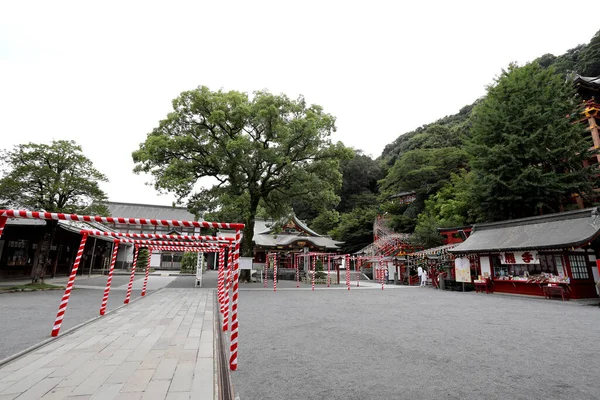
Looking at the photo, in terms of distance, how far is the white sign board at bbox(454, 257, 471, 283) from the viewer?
16.3m

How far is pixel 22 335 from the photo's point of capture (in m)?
5.55

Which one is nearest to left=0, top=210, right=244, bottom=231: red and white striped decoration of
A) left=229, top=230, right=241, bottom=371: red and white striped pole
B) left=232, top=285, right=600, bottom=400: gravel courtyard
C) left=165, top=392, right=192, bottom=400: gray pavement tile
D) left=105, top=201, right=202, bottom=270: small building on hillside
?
left=229, top=230, right=241, bottom=371: red and white striped pole

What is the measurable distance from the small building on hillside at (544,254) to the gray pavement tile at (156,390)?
1492 cm

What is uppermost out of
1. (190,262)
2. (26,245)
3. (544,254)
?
(26,245)

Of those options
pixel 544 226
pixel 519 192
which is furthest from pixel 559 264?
pixel 519 192

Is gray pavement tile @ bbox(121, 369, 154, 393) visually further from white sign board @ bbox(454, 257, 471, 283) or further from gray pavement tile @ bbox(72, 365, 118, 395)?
white sign board @ bbox(454, 257, 471, 283)

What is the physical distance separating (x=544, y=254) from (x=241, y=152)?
51.9ft

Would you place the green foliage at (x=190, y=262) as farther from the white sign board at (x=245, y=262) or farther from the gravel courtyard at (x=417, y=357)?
the gravel courtyard at (x=417, y=357)

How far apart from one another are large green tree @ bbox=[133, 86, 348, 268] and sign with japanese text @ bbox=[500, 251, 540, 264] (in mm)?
9372

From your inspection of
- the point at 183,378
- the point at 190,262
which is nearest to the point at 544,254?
the point at 183,378

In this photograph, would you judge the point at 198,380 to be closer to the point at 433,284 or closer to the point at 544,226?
the point at 544,226

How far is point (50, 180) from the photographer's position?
13.4 metres

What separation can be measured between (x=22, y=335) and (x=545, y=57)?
57016 millimetres

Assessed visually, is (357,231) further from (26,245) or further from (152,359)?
(152,359)
